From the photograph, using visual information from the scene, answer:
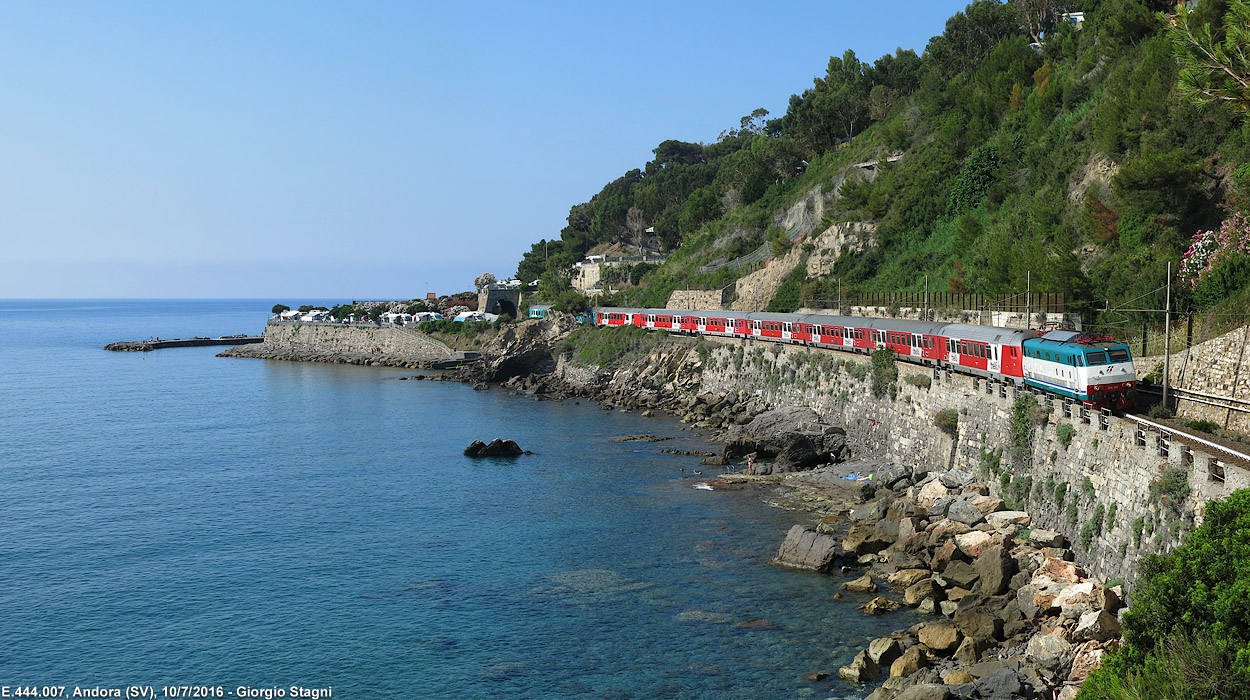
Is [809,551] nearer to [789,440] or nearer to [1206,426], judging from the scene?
[1206,426]

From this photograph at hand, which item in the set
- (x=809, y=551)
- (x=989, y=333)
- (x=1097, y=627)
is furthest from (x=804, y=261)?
(x=1097, y=627)

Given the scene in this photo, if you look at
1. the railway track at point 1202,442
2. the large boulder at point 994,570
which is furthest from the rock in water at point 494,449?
the railway track at point 1202,442

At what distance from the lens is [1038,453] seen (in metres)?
30.2

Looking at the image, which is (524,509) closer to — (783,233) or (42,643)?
(42,643)

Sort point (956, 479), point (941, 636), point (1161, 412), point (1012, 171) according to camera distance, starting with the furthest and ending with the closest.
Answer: point (1012, 171) → point (956, 479) → point (1161, 412) → point (941, 636)

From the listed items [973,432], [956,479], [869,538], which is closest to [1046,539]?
[869,538]

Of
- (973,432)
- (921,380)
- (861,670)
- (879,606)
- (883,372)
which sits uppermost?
(883,372)

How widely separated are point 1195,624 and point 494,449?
43.6 meters

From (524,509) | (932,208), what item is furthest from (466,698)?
(932,208)

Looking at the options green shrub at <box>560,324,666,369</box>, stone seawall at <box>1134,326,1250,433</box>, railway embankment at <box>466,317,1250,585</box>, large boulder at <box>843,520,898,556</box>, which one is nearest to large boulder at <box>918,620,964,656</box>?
railway embankment at <box>466,317,1250,585</box>

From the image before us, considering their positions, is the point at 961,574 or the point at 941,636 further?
the point at 961,574

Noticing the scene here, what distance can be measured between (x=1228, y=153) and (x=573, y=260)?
112m

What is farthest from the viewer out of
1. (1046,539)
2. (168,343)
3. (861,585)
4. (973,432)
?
(168,343)

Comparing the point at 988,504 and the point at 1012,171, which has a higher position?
the point at 1012,171
